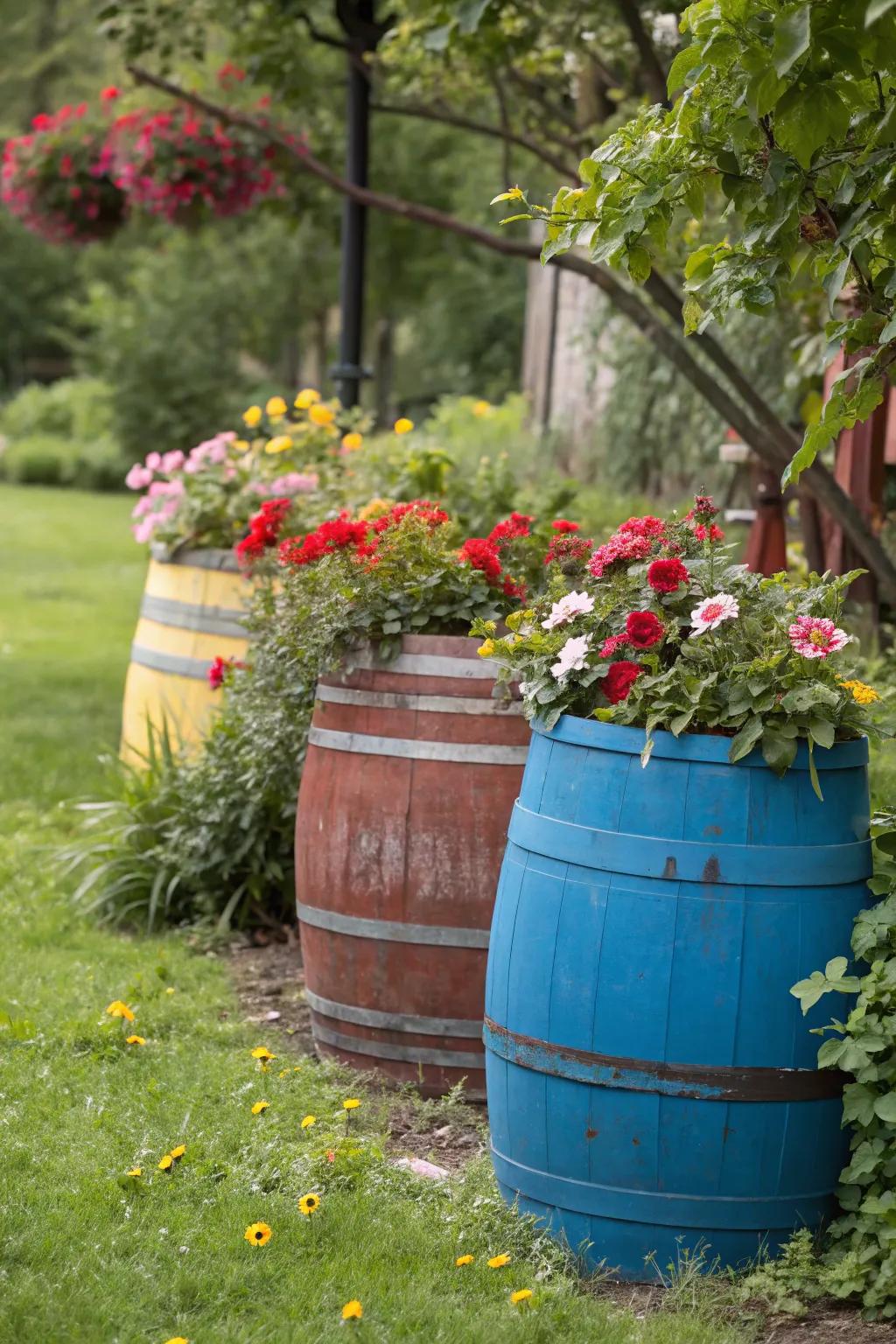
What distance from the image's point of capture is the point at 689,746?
2.76 m

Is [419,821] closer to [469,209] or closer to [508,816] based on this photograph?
[508,816]

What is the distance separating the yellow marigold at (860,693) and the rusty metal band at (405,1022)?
1.36 metres

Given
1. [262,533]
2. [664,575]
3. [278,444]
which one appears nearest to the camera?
[664,575]

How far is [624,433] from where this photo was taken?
10.1 metres

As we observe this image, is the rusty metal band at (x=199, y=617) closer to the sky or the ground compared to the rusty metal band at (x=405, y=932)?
closer to the sky

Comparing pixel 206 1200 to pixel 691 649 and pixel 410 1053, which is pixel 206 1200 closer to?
pixel 410 1053

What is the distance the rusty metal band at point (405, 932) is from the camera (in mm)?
3689

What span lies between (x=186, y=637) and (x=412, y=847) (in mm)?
2228

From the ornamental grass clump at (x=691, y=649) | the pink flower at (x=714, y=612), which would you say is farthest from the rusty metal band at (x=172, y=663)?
the pink flower at (x=714, y=612)

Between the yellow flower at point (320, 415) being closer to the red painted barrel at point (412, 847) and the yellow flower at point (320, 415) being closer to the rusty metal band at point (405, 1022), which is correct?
the red painted barrel at point (412, 847)

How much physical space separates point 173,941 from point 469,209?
15465 mm

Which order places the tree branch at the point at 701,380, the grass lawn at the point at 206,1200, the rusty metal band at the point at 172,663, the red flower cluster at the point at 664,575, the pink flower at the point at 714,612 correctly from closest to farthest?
the grass lawn at the point at 206,1200
the pink flower at the point at 714,612
the red flower cluster at the point at 664,575
the tree branch at the point at 701,380
the rusty metal band at the point at 172,663

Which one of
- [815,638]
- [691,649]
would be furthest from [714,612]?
[815,638]

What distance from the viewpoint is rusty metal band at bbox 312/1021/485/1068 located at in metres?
3.78
